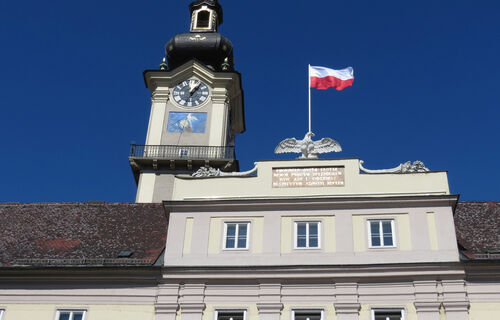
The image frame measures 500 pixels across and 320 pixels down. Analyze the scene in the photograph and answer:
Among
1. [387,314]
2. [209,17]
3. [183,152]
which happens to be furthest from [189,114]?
[387,314]

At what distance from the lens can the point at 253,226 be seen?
2423cm

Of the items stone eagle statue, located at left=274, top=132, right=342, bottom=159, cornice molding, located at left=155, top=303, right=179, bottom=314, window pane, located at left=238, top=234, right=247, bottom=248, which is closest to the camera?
cornice molding, located at left=155, top=303, right=179, bottom=314

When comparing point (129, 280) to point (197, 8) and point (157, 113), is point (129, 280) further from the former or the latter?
point (197, 8)

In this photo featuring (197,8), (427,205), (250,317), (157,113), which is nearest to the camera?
(250,317)

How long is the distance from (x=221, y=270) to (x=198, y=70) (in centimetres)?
2311

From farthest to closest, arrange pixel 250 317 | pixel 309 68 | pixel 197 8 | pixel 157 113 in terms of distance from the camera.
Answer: pixel 197 8 < pixel 157 113 < pixel 309 68 < pixel 250 317

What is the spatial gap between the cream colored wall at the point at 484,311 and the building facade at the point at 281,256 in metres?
0.04

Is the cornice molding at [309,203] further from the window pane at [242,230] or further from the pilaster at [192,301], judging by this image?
the pilaster at [192,301]

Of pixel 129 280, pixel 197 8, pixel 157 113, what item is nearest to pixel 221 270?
pixel 129 280

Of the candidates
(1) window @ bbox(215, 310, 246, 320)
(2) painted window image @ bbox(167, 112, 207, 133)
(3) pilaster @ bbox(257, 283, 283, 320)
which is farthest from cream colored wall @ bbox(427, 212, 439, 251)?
(2) painted window image @ bbox(167, 112, 207, 133)

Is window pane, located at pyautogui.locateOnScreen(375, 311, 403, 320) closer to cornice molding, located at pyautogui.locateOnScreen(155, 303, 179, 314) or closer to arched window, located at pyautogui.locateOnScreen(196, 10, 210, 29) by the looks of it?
cornice molding, located at pyautogui.locateOnScreen(155, 303, 179, 314)

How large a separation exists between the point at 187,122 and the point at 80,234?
52.1ft

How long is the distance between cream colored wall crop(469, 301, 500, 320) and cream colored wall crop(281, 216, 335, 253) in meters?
4.27

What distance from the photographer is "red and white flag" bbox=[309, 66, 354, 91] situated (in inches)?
1195
